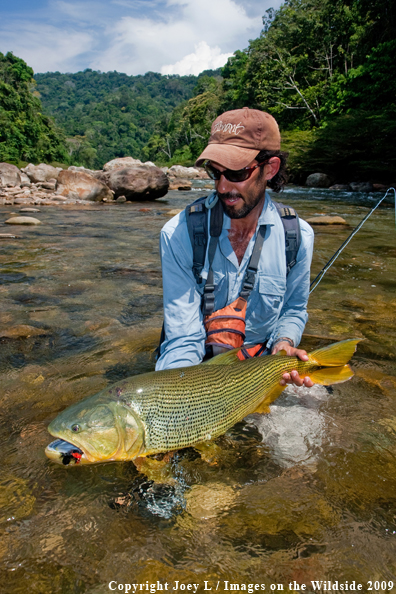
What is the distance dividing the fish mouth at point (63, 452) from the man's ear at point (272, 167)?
2.10 meters

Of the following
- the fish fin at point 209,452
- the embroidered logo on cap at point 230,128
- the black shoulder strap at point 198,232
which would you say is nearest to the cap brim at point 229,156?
the embroidered logo on cap at point 230,128

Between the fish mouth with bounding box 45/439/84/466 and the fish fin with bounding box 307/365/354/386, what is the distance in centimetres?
148

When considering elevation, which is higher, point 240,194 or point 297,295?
point 240,194

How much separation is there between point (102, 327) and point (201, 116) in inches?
2942

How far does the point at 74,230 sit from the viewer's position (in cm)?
1056

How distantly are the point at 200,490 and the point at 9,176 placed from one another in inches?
853

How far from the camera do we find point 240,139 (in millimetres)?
2578

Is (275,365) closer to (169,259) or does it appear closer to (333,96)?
(169,259)

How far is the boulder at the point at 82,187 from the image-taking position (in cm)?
1730

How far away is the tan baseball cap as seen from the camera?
2.52 meters

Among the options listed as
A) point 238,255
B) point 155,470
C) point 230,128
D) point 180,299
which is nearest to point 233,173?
point 230,128

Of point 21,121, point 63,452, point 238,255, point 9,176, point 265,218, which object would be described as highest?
point 21,121

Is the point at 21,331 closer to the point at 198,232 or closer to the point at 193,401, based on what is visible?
the point at 198,232

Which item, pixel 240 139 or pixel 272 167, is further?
pixel 272 167
